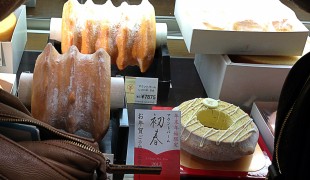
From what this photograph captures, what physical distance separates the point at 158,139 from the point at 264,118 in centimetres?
38

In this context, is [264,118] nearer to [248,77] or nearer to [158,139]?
[248,77]

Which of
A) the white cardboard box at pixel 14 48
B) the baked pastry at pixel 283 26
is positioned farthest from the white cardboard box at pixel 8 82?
the baked pastry at pixel 283 26

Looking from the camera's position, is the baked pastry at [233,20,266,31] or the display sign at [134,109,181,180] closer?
the display sign at [134,109,181,180]

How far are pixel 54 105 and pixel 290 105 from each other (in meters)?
0.49

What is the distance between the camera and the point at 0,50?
119cm

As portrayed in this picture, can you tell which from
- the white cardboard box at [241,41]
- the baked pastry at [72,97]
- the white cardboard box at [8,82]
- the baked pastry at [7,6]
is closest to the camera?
the baked pastry at [7,6]

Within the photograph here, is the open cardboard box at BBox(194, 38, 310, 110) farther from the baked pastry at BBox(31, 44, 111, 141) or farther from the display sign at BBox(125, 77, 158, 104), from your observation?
the baked pastry at BBox(31, 44, 111, 141)

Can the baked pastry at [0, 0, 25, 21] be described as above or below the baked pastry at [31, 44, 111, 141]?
above

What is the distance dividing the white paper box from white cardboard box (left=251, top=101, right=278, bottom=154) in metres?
0.05

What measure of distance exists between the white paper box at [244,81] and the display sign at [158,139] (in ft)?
1.20

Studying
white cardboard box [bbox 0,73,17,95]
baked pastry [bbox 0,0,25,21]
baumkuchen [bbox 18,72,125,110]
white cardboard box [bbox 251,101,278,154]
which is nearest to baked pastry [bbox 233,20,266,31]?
white cardboard box [bbox 251,101,278,154]

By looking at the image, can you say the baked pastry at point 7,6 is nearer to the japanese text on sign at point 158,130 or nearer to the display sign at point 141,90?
the japanese text on sign at point 158,130

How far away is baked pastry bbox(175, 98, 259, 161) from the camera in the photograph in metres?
0.99

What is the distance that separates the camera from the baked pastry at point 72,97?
2.95ft
